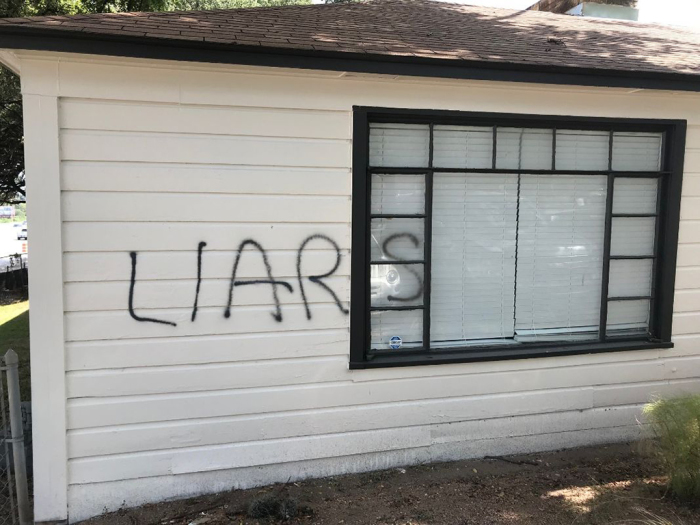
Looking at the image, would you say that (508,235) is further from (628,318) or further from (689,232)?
(689,232)

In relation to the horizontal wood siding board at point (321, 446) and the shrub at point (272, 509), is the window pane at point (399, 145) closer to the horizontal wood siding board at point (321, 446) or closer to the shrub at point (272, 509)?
the horizontal wood siding board at point (321, 446)

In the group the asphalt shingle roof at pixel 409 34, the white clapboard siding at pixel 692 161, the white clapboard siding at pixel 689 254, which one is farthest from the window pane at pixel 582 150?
the white clapboard siding at pixel 689 254

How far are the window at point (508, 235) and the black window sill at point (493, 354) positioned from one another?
0.01 metres

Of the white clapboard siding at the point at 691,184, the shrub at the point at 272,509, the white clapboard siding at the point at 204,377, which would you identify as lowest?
the shrub at the point at 272,509

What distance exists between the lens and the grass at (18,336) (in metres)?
6.55

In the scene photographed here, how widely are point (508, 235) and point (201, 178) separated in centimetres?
247

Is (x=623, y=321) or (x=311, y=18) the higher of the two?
(x=311, y=18)

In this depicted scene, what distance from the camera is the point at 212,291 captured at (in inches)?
148

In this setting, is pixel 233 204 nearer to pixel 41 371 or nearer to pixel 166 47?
pixel 166 47

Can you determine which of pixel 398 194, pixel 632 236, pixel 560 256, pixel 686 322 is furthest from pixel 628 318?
pixel 398 194

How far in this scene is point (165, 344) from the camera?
370cm

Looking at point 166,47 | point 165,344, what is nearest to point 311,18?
point 166,47

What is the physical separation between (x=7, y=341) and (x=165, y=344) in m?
6.22

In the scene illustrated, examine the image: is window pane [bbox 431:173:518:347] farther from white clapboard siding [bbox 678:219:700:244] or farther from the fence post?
the fence post
